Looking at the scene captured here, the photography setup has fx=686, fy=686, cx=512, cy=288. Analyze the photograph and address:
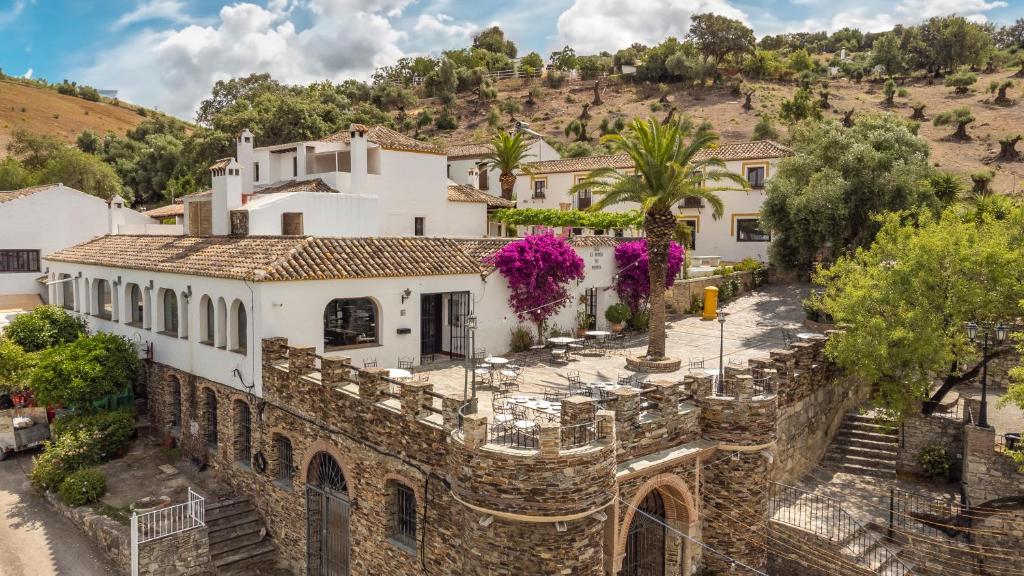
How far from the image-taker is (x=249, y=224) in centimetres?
2220

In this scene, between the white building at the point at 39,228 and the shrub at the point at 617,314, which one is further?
the white building at the point at 39,228

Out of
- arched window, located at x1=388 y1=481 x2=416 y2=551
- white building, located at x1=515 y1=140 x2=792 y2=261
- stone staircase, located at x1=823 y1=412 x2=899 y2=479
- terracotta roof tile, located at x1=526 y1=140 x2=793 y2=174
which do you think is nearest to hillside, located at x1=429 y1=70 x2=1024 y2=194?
terracotta roof tile, located at x1=526 y1=140 x2=793 y2=174

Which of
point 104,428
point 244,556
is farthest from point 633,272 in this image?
point 104,428

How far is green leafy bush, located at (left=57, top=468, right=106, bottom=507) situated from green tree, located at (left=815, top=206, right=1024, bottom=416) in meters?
19.8

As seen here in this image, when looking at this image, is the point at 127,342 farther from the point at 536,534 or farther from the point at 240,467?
the point at 536,534

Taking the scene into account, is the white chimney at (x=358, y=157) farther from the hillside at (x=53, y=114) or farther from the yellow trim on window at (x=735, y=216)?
the hillside at (x=53, y=114)

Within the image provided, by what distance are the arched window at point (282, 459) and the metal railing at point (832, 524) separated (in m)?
11.7

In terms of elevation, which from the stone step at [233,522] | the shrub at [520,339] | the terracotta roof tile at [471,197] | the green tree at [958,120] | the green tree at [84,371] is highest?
the green tree at [958,120]

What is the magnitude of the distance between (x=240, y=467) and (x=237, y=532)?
5.70ft

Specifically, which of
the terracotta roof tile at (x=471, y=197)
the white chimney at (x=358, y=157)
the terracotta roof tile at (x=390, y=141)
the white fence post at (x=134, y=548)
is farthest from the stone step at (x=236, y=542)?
the terracotta roof tile at (x=471, y=197)

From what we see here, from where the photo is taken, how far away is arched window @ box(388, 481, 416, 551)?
45.0 ft

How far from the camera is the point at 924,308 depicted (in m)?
17.8

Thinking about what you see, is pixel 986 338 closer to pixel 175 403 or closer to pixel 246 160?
pixel 175 403

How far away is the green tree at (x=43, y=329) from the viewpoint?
24.2 metres
